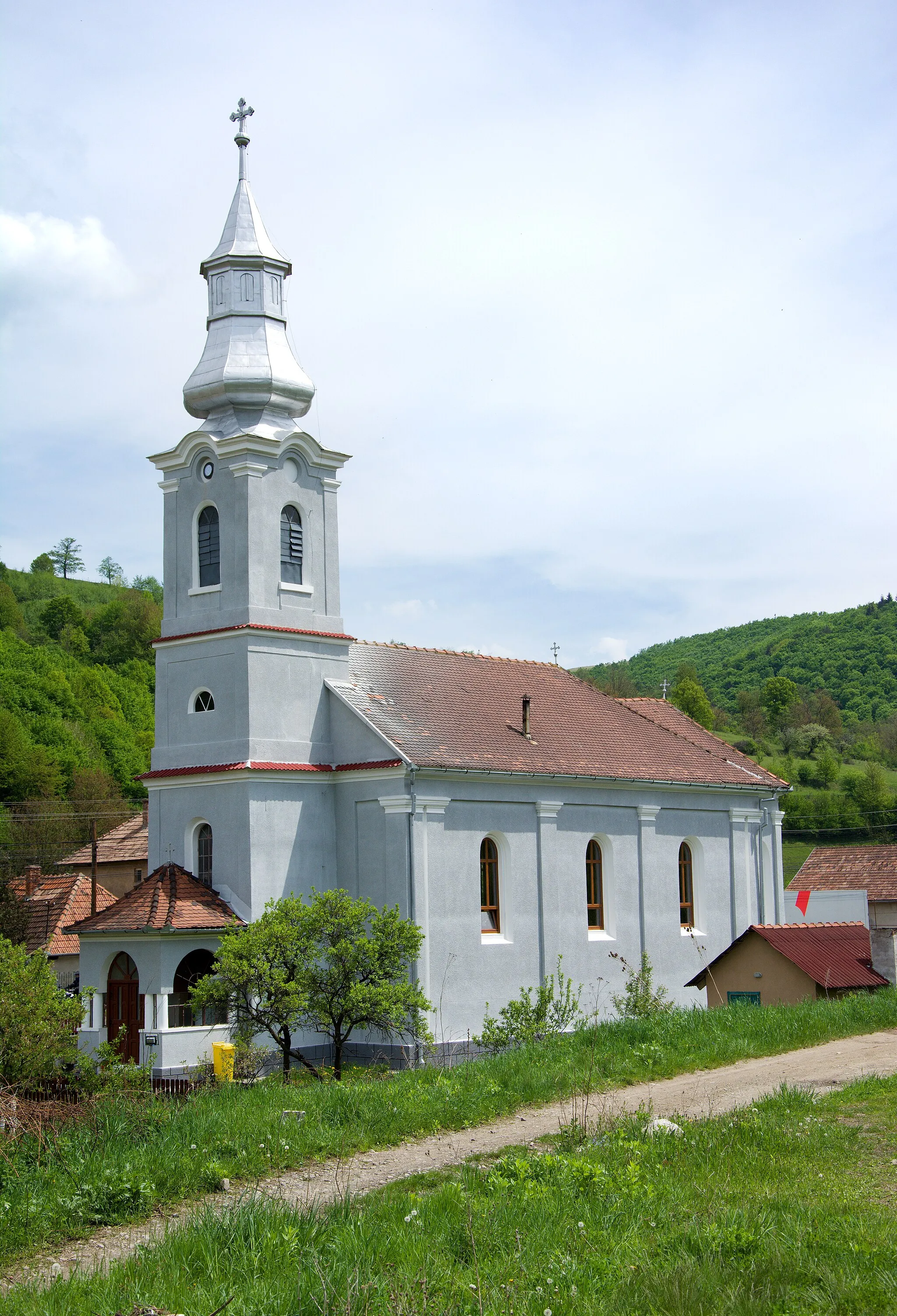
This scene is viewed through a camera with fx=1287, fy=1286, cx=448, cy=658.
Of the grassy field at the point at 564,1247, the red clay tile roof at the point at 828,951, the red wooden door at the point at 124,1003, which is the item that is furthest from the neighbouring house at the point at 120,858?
the grassy field at the point at 564,1247

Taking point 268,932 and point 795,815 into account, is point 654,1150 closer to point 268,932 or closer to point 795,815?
point 268,932

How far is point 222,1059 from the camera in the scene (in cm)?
2209

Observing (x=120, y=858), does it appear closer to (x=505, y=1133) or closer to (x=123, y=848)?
(x=123, y=848)

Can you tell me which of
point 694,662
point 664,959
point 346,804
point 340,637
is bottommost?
point 664,959

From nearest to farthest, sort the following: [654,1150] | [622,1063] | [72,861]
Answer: [654,1150] → [622,1063] → [72,861]

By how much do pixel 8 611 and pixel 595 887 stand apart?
86664mm

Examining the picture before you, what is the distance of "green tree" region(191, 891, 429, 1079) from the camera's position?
69.2 feet

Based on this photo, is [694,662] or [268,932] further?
[694,662]

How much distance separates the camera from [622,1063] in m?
15.9

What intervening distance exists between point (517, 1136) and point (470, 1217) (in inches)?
185

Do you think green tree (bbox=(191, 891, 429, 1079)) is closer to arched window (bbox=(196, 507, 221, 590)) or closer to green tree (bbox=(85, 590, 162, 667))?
arched window (bbox=(196, 507, 221, 590))

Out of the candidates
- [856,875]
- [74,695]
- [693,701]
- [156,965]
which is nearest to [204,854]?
[156,965]

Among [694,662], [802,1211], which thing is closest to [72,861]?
[802,1211]

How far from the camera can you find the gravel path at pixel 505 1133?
9.57 metres
